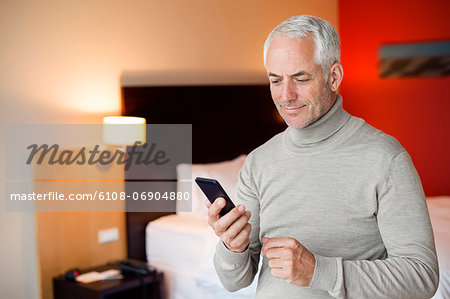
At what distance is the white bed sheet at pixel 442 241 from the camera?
2233 mm

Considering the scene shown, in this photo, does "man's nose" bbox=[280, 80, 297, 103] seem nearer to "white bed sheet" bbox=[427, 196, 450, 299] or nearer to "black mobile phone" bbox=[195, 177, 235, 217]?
"black mobile phone" bbox=[195, 177, 235, 217]

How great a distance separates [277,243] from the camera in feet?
3.89

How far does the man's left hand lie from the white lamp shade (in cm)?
207

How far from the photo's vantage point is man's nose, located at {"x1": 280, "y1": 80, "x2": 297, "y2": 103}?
4.27ft

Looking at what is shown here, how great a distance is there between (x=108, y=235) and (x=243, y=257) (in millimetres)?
1951

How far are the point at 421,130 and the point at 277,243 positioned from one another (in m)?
3.85

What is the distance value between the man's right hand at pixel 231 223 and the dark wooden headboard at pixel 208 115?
6.81 feet

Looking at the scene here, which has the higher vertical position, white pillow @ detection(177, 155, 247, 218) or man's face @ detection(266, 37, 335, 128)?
man's face @ detection(266, 37, 335, 128)

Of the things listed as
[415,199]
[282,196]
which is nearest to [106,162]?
[282,196]

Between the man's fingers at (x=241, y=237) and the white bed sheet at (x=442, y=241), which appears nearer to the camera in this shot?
the man's fingers at (x=241, y=237)

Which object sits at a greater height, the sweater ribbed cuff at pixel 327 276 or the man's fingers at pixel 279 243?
the man's fingers at pixel 279 243

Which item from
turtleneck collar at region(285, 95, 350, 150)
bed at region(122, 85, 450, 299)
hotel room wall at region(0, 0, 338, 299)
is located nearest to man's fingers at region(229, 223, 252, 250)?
turtleneck collar at region(285, 95, 350, 150)

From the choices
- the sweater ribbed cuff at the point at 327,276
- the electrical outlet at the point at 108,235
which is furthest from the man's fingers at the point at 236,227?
the electrical outlet at the point at 108,235

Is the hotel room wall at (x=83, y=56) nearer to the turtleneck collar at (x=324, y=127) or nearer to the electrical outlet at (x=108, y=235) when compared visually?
the electrical outlet at (x=108, y=235)
